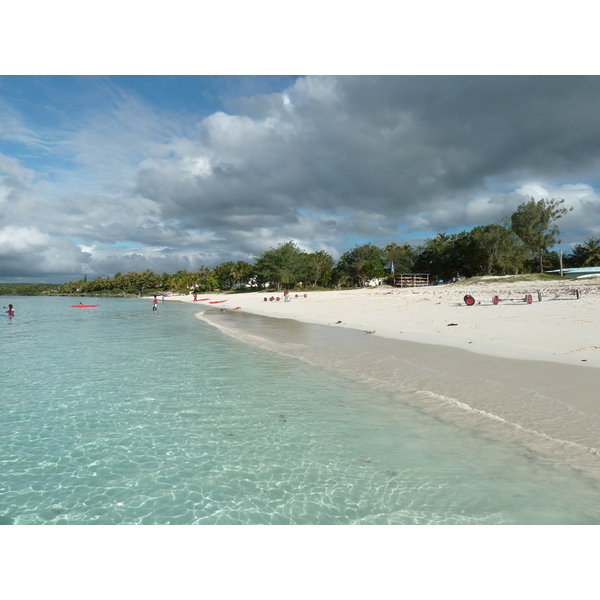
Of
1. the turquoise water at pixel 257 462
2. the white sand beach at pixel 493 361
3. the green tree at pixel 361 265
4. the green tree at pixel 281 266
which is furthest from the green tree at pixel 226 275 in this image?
the turquoise water at pixel 257 462

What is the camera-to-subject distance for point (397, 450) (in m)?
6.39

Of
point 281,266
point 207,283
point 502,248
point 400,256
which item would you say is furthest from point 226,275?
point 502,248

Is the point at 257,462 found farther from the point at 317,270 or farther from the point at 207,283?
the point at 207,283

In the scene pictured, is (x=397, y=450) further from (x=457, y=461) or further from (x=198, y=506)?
(x=198, y=506)

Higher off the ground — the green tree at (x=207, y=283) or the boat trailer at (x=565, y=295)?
the green tree at (x=207, y=283)

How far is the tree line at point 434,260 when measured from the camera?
217 feet

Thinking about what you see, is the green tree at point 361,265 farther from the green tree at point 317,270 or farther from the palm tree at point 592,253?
the palm tree at point 592,253

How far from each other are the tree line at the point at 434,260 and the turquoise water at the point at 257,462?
70.2m

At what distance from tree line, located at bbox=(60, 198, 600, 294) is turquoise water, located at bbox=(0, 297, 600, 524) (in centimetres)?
7016

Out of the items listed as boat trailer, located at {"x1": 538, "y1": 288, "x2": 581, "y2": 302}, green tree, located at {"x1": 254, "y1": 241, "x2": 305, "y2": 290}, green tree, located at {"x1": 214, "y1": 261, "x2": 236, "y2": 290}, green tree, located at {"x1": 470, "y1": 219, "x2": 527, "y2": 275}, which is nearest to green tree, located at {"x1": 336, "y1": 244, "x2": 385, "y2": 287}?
green tree, located at {"x1": 254, "y1": 241, "x2": 305, "y2": 290}

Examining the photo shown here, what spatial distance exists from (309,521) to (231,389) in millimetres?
6361

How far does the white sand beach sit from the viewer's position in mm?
7195

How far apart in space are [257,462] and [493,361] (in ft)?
32.7
